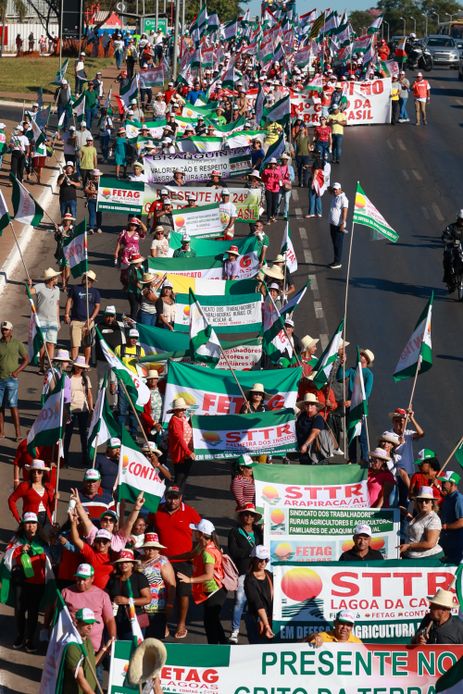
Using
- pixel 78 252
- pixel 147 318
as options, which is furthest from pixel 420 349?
pixel 78 252

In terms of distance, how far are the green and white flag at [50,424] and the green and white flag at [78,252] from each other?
6022 mm

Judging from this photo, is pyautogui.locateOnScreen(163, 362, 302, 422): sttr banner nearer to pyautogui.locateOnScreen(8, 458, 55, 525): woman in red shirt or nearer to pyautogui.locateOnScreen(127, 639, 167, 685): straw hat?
pyautogui.locateOnScreen(8, 458, 55, 525): woman in red shirt

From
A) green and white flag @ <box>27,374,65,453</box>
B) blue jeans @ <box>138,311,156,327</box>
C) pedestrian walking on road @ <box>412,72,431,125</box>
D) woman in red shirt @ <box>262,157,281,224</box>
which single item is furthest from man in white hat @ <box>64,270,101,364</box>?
pedestrian walking on road @ <box>412,72,431,125</box>

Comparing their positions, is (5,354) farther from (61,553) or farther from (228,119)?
(228,119)

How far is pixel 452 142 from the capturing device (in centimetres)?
4472

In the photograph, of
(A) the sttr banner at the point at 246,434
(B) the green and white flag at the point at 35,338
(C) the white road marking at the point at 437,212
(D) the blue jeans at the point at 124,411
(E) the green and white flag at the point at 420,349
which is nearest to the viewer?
(A) the sttr banner at the point at 246,434

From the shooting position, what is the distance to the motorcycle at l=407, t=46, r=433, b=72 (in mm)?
64750

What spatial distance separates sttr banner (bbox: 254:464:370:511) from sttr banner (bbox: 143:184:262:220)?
14715 millimetres

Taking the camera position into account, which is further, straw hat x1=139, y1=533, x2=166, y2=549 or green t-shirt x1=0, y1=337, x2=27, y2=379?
green t-shirt x1=0, y1=337, x2=27, y2=379

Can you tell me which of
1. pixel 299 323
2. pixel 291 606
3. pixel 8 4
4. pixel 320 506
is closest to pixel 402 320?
pixel 299 323

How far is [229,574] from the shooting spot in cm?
1349

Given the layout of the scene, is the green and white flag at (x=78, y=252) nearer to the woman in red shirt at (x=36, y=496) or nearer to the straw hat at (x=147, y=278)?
the straw hat at (x=147, y=278)

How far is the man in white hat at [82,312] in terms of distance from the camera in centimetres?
2164

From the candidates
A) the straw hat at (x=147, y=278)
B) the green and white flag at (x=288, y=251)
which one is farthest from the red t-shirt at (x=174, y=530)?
the green and white flag at (x=288, y=251)
